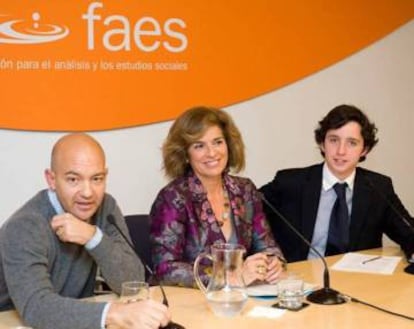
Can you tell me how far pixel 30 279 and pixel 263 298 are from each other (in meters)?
0.73

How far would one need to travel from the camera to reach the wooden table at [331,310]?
1.79 meters

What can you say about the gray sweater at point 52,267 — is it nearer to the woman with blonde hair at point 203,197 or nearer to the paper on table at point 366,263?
the woman with blonde hair at point 203,197

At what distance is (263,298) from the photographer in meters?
2.04

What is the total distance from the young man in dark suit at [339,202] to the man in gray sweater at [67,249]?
1.07m

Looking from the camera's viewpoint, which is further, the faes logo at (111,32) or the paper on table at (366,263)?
the faes logo at (111,32)

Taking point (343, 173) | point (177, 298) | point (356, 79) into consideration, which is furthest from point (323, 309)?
point (356, 79)

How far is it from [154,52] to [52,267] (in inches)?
65.7

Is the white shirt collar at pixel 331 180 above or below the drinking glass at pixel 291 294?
above

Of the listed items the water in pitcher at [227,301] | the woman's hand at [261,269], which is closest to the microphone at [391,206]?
the woman's hand at [261,269]

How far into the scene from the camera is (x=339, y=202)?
2.93 m

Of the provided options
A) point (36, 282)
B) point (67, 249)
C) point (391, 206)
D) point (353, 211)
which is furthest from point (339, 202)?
point (36, 282)

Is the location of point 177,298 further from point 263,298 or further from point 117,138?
point 117,138

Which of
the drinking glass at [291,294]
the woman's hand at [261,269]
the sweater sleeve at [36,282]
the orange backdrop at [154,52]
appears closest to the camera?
the sweater sleeve at [36,282]

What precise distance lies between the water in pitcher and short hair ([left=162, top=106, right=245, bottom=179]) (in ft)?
3.06
